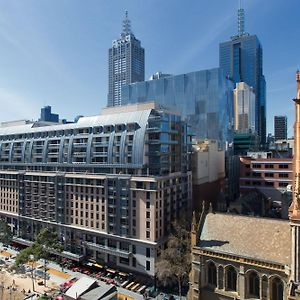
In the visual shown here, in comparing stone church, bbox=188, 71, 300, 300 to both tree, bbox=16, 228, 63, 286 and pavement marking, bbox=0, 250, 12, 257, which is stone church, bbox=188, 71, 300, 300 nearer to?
tree, bbox=16, 228, 63, 286

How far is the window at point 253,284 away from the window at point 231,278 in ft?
9.49

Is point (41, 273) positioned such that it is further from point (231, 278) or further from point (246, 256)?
point (246, 256)

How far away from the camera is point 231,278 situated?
55562 millimetres

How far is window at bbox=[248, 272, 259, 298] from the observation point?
52.9m

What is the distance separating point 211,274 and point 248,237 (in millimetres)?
10357

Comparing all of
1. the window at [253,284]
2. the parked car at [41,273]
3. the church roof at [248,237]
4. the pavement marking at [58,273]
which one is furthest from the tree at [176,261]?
the parked car at [41,273]

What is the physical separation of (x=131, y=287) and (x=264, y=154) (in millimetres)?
100446

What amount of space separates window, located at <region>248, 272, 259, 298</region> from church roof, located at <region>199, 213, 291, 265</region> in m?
3.64

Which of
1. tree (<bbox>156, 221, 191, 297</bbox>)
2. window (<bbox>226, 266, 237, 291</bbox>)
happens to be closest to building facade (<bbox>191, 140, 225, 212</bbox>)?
tree (<bbox>156, 221, 191, 297</bbox>)

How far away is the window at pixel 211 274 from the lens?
57469mm

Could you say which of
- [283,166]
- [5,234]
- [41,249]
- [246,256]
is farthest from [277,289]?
[5,234]

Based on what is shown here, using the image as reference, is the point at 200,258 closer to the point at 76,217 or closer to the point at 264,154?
the point at 76,217

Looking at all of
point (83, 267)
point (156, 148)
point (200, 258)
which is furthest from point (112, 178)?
point (200, 258)

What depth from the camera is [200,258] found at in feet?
191
